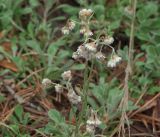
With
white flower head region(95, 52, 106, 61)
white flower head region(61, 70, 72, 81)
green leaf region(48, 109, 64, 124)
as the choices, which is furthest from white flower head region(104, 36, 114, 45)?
green leaf region(48, 109, 64, 124)

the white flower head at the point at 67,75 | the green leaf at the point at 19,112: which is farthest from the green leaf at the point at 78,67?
the white flower head at the point at 67,75

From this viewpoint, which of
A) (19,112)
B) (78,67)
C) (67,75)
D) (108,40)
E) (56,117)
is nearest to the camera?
(108,40)

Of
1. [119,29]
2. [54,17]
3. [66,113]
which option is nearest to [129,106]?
[66,113]

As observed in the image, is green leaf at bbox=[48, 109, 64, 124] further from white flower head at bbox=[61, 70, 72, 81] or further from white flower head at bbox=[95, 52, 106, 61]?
white flower head at bbox=[95, 52, 106, 61]

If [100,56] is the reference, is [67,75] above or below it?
below

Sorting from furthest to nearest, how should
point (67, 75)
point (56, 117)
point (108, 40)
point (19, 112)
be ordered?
point (19, 112) → point (56, 117) → point (67, 75) → point (108, 40)

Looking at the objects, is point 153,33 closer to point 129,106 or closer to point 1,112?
point 129,106

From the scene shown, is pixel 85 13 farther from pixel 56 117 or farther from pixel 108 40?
pixel 56 117

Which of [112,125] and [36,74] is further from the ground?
[36,74]

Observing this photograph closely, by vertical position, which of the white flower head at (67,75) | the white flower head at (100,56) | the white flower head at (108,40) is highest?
the white flower head at (108,40)

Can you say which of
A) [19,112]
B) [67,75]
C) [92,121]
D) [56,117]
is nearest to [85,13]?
[67,75]

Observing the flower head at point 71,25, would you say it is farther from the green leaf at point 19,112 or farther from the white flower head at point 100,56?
the green leaf at point 19,112
